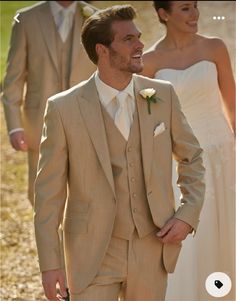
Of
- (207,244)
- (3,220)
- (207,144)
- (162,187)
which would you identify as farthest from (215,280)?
(3,220)

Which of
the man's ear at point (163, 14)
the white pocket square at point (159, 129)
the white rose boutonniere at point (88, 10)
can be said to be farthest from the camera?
the white rose boutonniere at point (88, 10)

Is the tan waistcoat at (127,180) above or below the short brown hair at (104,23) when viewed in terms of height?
below

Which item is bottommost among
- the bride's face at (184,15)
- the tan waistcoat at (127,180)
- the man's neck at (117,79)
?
the tan waistcoat at (127,180)

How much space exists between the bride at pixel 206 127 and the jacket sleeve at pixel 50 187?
1704mm

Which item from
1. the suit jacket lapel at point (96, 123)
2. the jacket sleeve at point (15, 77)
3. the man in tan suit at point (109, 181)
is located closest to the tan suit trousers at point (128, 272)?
the man in tan suit at point (109, 181)

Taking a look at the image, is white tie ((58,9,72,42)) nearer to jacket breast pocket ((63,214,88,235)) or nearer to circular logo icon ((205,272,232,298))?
circular logo icon ((205,272,232,298))

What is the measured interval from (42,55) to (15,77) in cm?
23

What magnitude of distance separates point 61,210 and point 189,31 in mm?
1855

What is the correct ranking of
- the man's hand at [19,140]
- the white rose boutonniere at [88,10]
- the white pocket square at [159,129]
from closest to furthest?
the white pocket square at [159,129], the white rose boutonniere at [88,10], the man's hand at [19,140]

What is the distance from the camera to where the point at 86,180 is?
4512 mm

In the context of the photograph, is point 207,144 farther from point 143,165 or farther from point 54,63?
point 143,165

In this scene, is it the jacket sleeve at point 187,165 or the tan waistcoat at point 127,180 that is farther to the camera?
the jacket sleeve at point 187,165

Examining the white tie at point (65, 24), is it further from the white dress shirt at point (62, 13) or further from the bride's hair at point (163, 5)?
the bride's hair at point (163, 5)

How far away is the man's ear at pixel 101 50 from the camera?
4582mm
